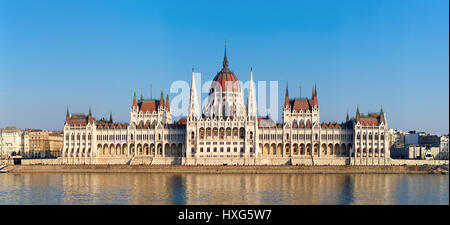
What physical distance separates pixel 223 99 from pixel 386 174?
44.5 metres

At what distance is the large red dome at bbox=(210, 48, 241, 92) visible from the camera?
139250mm

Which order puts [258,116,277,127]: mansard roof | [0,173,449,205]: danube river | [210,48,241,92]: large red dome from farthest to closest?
[210,48,241,92]: large red dome → [258,116,277,127]: mansard roof → [0,173,449,205]: danube river

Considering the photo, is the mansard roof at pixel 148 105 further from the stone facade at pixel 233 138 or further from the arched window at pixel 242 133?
the arched window at pixel 242 133

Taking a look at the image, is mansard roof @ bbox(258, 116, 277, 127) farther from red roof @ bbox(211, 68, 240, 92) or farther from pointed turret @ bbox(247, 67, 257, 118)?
red roof @ bbox(211, 68, 240, 92)

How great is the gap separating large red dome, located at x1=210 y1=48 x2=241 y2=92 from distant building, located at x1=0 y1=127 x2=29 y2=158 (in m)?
64.5

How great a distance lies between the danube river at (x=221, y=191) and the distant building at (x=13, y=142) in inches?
2952

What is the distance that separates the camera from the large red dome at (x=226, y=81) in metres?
139

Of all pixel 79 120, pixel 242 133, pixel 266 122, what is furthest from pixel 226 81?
pixel 79 120

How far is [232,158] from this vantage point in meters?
124

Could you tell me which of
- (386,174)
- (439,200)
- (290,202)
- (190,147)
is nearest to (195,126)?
(190,147)

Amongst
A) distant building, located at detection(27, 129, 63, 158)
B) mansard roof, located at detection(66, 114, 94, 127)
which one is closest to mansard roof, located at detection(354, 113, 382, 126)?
mansard roof, located at detection(66, 114, 94, 127)

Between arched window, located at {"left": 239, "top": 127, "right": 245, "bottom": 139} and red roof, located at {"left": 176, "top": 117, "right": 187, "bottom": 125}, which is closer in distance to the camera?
arched window, located at {"left": 239, "top": 127, "right": 245, "bottom": 139}

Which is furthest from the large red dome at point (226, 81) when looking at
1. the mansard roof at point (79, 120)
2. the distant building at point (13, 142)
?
the distant building at point (13, 142)
